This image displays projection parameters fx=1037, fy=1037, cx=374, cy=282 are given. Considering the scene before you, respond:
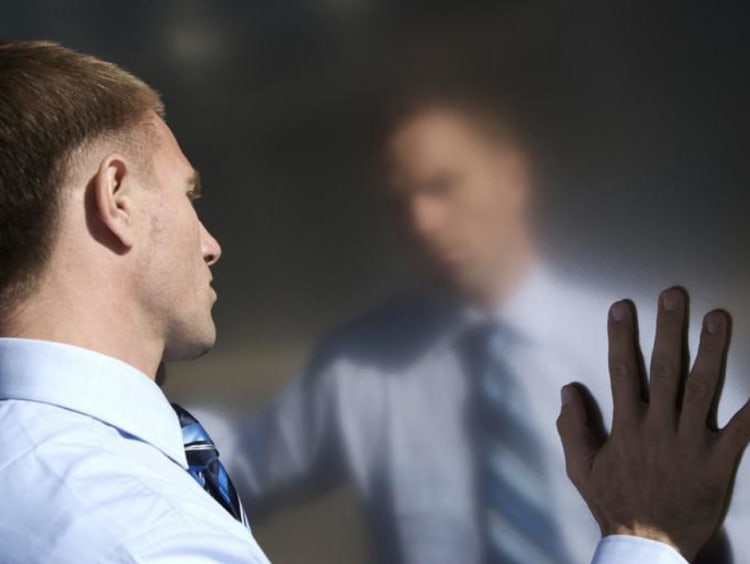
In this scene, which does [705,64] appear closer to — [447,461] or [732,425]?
[732,425]

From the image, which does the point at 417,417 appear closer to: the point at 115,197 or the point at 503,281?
the point at 503,281

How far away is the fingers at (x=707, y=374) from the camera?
2.47 ft

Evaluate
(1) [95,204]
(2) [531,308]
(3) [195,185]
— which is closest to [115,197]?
(1) [95,204]

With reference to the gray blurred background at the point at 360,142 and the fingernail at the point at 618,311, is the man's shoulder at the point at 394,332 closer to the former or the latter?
the gray blurred background at the point at 360,142

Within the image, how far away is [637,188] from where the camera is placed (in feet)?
2.59

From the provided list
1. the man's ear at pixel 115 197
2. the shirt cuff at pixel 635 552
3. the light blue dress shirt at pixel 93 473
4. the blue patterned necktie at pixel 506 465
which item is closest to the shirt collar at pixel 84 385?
the light blue dress shirt at pixel 93 473

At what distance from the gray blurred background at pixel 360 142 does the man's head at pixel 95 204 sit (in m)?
0.06

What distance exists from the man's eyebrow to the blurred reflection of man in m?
0.19

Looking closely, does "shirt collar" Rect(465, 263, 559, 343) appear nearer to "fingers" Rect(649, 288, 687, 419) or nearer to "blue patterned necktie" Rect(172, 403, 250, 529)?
"fingers" Rect(649, 288, 687, 419)

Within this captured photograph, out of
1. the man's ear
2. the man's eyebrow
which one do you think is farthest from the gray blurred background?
the man's ear

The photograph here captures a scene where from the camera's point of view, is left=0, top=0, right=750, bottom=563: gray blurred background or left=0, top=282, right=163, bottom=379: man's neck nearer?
left=0, top=0, right=750, bottom=563: gray blurred background

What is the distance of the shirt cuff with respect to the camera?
0.76 m

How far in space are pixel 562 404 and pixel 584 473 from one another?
57 millimetres

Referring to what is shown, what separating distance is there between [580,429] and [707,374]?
4.6 inches
